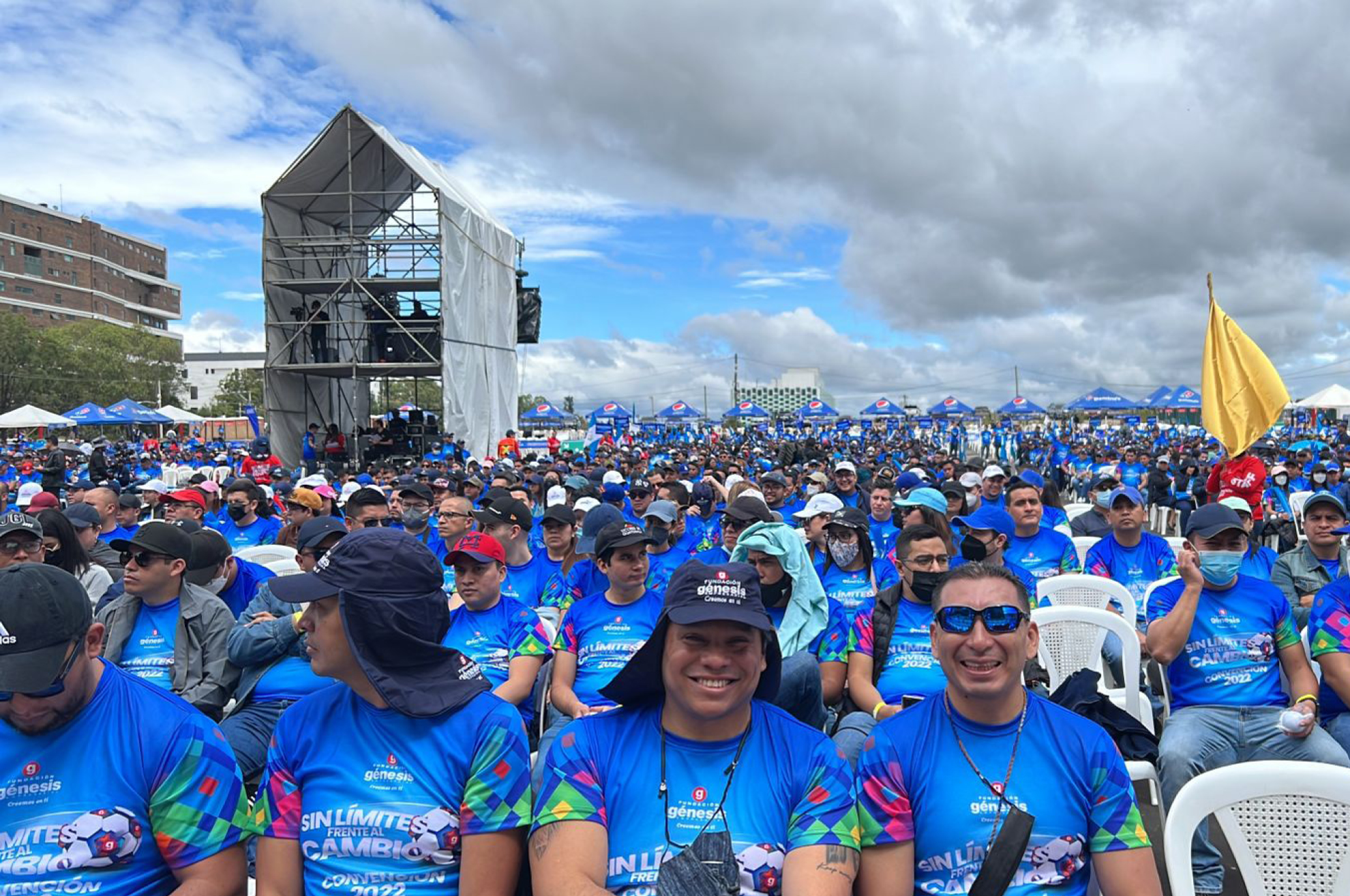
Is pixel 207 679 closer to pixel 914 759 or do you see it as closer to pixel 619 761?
pixel 619 761

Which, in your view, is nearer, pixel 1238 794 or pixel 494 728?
pixel 494 728

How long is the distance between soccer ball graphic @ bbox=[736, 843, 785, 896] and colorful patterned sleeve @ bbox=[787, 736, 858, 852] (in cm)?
5

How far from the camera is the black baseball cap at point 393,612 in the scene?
2186 millimetres

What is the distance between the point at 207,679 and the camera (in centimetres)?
401

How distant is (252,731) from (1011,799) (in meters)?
3.26

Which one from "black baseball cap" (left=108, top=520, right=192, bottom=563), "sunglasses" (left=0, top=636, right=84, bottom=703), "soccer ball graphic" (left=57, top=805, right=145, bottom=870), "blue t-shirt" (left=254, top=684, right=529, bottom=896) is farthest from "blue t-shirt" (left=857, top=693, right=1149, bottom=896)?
"black baseball cap" (left=108, top=520, right=192, bottom=563)

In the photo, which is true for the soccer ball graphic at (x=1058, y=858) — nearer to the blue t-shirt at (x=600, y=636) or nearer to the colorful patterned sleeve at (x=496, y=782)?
the colorful patterned sleeve at (x=496, y=782)

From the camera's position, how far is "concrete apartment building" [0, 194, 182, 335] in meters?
73.9

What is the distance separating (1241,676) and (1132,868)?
2.34m

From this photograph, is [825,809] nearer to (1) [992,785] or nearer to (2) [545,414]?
(1) [992,785]

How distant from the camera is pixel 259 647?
3975 millimetres

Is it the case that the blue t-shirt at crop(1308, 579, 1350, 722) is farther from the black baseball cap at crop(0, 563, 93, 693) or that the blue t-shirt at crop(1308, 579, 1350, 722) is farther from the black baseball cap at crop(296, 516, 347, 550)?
the black baseball cap at crop(296, 516, 347, 550)

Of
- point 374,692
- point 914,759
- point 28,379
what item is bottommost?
point 914,759

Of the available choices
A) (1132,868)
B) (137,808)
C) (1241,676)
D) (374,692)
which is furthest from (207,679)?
(1241,676)
